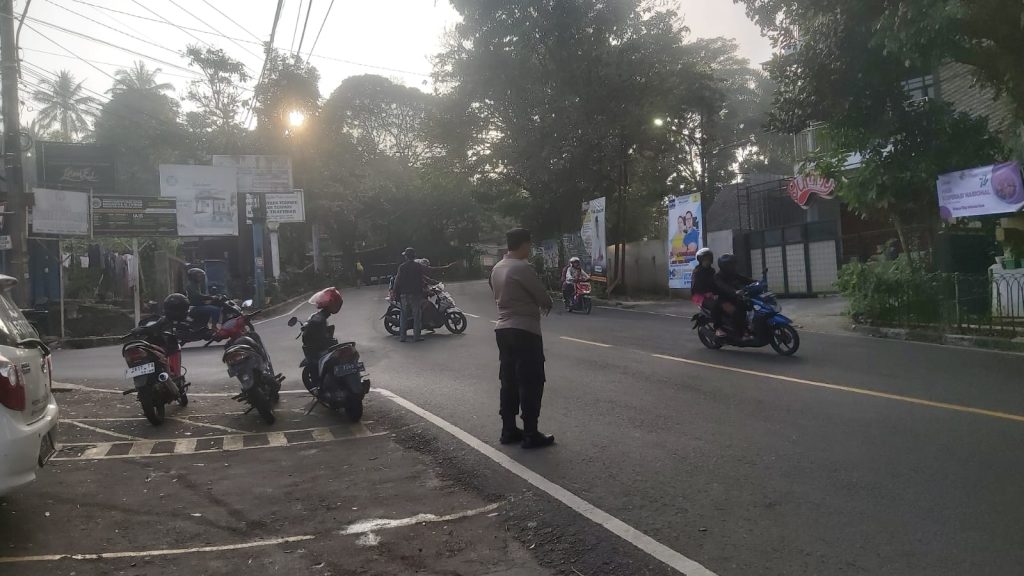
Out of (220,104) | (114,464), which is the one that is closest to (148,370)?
(114,464)

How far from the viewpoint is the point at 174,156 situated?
3978 cm

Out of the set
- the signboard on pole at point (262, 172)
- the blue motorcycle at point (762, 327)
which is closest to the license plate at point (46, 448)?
the blue motorcycle at point (762, 327)

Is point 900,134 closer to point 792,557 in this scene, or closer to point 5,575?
point 792,557

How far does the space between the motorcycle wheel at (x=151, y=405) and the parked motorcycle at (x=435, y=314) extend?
7.33m

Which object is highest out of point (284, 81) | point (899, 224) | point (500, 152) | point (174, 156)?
point (284, 81)

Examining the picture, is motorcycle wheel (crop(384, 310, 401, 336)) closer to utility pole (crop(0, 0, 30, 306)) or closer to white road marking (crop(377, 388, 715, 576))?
utility pole (crop(0, 0, 30, 306))

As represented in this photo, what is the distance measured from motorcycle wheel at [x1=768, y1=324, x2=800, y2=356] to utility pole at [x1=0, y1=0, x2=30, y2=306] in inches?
532

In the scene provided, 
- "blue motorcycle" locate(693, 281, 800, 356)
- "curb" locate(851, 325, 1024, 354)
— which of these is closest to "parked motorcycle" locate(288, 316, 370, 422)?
"blue motorcycle" locate(693, 281, 800, 356)

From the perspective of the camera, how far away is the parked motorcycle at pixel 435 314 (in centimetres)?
1503

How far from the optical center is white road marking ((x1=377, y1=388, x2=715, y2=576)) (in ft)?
11.9

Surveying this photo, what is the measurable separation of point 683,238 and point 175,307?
657 inches

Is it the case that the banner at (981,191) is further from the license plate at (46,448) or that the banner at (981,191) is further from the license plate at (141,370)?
the license plate at (46,448)

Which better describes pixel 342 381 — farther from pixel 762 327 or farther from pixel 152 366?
pixel 762 327

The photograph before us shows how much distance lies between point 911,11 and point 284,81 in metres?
31.0
